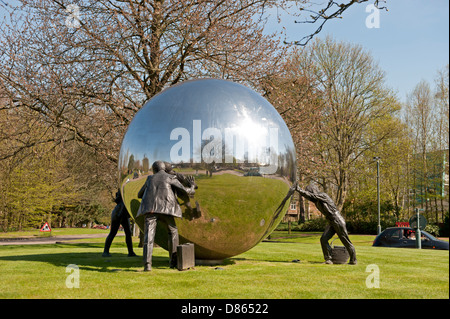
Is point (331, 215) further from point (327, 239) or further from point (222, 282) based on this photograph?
point (222, 282)

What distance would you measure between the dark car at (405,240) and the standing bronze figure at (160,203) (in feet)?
51.5

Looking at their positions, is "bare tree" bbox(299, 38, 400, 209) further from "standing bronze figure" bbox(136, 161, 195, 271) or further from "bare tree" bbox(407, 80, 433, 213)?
"standing bronze figure" bbox(136, 161, 195, 271)

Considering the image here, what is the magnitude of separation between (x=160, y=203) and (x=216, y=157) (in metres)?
1.34

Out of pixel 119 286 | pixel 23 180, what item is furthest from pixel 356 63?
pixel 119 286

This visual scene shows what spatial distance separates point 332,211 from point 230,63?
858 cm

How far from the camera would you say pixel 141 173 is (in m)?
7.98

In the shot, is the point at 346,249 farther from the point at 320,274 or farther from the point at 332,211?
the point at 320,274

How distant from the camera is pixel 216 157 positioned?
746 cm

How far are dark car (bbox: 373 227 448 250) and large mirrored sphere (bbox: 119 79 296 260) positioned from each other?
1441 centimetres

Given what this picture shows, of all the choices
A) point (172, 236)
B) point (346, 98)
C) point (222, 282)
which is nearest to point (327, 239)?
point (172, 236)

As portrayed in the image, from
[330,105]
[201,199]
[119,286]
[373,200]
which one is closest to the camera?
[119,286]

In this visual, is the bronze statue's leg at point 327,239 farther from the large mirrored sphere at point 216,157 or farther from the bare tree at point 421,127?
the bare tree at point 421,127

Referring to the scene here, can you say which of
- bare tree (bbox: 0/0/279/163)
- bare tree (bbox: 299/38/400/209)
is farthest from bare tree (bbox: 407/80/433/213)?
bare tree (bbox: 0/0/279/163)

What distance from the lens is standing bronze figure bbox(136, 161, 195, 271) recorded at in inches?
301
